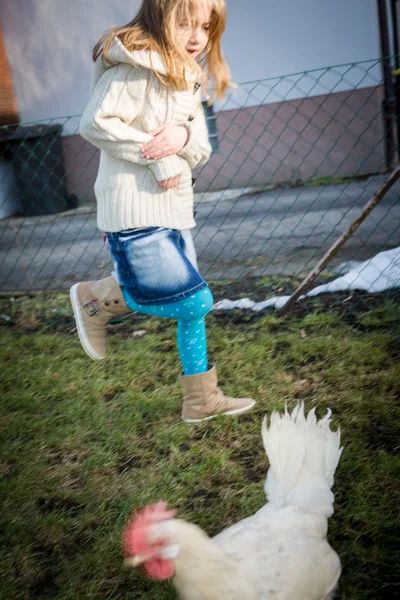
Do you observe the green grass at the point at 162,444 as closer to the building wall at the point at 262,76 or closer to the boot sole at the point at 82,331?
the boot sole at the point at 82,331

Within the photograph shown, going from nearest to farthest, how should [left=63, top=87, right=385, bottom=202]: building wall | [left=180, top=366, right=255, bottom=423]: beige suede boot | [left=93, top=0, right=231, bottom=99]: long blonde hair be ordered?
[left=93, top=0, right=231, bottom=99]: long blonde hair, [left=180, top=366, right=255, bottom=423]: beige suede boot, [left=63, top=87, right=385, bottom=202]: building wall

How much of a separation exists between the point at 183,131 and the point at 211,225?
4.59 metres

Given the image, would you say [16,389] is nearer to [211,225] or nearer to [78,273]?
[78,273]

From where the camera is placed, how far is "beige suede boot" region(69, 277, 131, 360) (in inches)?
96.9

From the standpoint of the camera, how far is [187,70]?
1917 mm

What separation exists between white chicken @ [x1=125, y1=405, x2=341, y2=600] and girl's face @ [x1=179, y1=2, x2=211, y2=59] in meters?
1.26

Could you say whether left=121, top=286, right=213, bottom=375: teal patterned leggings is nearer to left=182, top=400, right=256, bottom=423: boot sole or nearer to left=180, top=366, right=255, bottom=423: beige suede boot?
left=180, top=366, right=255, bottom=423: beige suede boot

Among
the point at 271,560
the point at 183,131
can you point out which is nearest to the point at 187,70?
the point at 183,131

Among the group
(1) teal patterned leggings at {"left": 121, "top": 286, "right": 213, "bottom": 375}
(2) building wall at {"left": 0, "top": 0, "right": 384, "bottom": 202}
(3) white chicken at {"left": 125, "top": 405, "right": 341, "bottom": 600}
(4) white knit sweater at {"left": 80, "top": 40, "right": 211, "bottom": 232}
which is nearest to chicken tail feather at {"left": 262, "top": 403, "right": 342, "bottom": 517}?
(3) white chicken at {"left": 125, "top": 405, "right": 341, "bottom": 600}

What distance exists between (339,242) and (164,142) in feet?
4.50

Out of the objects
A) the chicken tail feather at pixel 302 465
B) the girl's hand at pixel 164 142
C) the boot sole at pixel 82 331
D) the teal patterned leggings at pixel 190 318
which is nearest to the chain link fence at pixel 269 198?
the girl's hand at pixel 164 142

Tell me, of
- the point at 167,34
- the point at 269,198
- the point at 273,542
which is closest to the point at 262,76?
the point at 269,198

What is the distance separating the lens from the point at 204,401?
7.39 feet

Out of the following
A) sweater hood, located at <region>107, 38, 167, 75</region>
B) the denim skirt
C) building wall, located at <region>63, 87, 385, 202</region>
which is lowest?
building wall, located at <region>63, 87, 385, 202</region>
